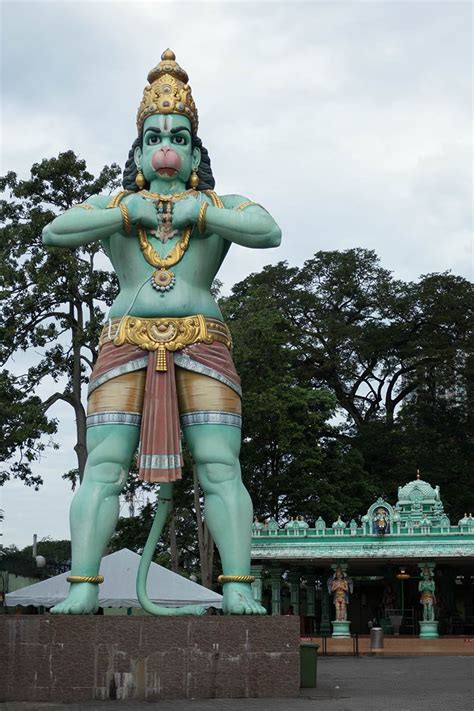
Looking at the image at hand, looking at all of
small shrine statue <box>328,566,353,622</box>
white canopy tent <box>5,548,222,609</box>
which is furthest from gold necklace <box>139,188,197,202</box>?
small shrine statue <box>328,566,353,622</box>

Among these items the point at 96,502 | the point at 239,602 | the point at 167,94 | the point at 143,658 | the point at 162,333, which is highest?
the point at 167,94

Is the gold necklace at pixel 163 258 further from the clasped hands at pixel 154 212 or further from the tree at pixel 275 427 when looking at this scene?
the tree at pixel 275 427

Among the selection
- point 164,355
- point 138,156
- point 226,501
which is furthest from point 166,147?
point 226,501

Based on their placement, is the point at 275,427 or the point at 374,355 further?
the point at 374,355

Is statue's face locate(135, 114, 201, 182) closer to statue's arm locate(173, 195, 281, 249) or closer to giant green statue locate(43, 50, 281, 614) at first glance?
giant green statue locate(43, 50, 281, 614)

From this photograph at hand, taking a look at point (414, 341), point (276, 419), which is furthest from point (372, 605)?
point (414, 341)

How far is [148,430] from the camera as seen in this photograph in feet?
29.9

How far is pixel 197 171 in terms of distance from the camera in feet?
33.0

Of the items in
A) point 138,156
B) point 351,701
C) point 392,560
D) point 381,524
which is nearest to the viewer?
point 351,701

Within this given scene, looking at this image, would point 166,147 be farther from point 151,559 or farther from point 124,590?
point 124,590

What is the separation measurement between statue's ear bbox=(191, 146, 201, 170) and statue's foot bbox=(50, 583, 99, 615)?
4.01m

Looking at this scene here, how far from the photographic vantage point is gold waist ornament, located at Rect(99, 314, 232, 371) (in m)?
9.29

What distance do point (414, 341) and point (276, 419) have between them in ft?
32.9

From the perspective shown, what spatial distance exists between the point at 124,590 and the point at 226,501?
5.09m
